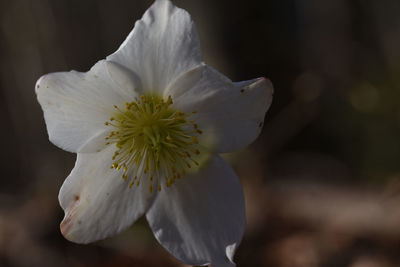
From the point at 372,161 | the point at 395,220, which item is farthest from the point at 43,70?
the point at 395,220

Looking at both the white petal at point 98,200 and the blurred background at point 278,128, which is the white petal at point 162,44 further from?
the blurred background at point 278,128

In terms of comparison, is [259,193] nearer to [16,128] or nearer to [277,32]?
[277,32]

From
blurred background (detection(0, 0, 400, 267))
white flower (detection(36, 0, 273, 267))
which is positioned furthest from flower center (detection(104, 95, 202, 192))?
blurred background (detection(0, 0, 400, 267))

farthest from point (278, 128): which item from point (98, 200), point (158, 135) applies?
point (98, 200)

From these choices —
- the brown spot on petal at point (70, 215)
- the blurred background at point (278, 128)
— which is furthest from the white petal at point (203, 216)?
the blurred background at point (278, 128)

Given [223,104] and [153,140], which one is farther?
[153,140]

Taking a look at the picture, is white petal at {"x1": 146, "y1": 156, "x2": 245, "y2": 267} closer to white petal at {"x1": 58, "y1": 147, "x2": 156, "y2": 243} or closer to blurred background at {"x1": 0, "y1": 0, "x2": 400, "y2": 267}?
white petal at {"x1": 58, "y1": 147, "x2": 156, "y2": 243}

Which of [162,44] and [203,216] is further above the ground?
[162,44]

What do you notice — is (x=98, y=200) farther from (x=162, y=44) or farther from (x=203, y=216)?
(x=162, y=44)
